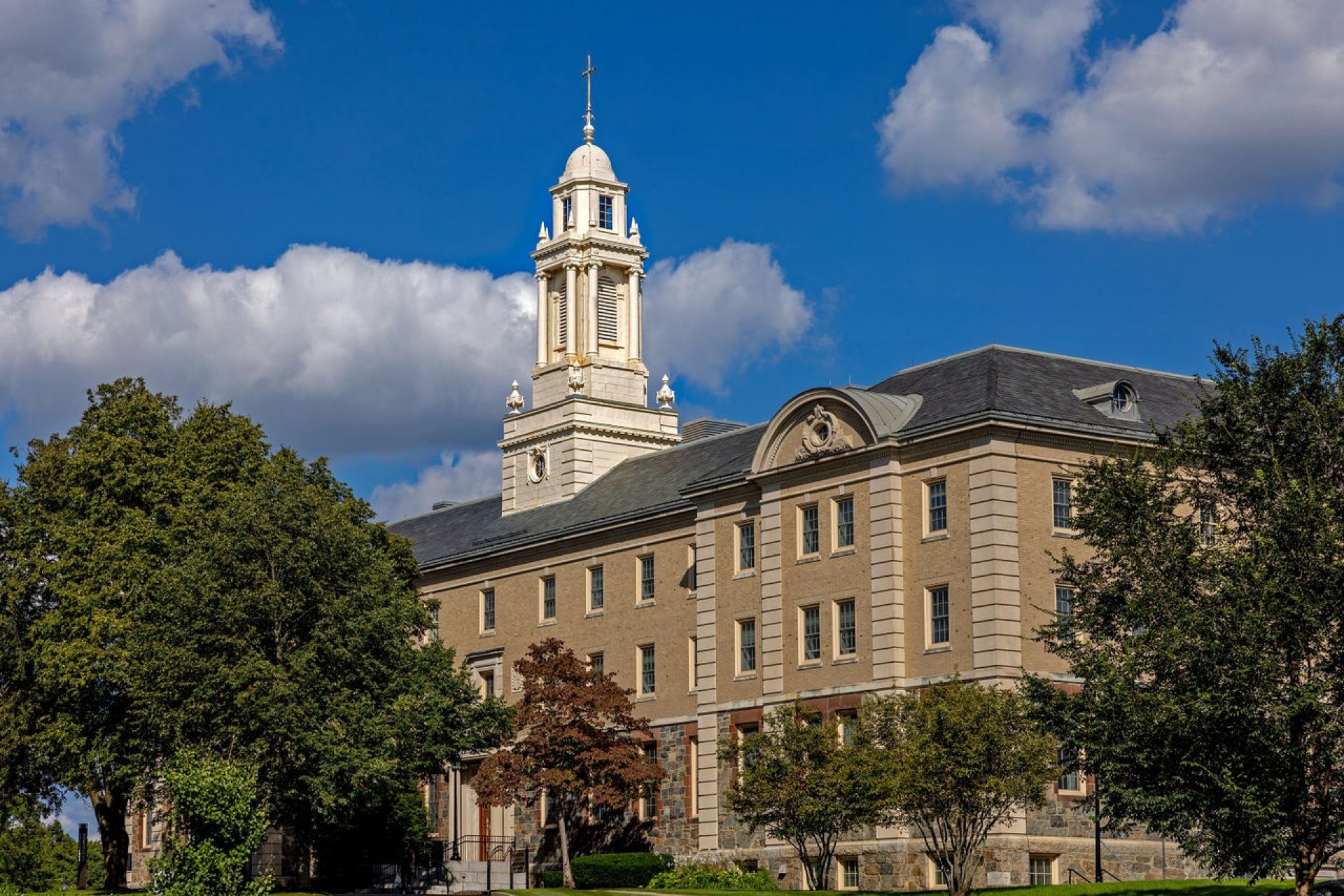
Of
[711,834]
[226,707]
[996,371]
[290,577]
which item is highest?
[996,371]

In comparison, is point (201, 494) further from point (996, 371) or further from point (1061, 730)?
point (1061, 730)

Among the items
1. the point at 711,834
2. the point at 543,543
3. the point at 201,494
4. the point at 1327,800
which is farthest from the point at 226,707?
the point at 1327,800

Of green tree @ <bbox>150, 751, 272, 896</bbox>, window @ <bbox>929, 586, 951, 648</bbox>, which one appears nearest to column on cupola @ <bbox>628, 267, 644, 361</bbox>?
window @ <bbox>929, 586, 951, 648</bbox>

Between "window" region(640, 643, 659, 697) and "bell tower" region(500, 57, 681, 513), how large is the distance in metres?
12.7

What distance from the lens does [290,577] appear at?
54875 millimetres

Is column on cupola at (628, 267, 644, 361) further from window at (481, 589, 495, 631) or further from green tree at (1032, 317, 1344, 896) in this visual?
green tree at (1032, 317, 1344, 896)

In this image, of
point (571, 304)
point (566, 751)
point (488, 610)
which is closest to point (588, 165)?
point (571, 304)

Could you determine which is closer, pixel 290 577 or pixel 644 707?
pixel 290 577

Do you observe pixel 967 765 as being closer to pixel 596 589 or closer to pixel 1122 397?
pixel 1122 397

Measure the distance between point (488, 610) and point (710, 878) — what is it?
67.3 ft

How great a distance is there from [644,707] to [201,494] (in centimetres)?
1584

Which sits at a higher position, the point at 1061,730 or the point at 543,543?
the point at 543,543

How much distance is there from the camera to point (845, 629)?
56969 mm

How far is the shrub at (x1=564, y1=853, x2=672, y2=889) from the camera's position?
60.2m
